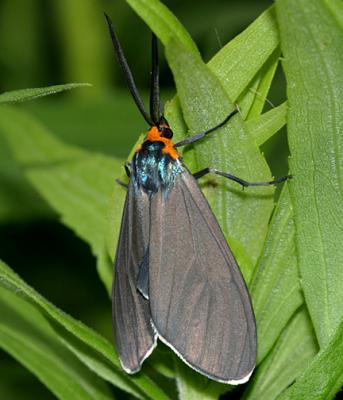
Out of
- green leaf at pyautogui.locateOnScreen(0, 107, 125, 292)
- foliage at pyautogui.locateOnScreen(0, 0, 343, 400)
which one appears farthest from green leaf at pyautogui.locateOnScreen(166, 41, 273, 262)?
green leaf at pyautogui.locateOnScreen(0, 107, 125, 292)

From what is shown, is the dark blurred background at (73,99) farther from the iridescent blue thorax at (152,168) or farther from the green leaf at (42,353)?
the iridescent blue thorax at (152,168)

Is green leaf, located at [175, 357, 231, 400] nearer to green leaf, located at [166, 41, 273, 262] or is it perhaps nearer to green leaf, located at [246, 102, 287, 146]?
green leaf, located at [166, 41, 273, 262]

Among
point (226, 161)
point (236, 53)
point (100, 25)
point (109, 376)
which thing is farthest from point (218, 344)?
point (100, 25)

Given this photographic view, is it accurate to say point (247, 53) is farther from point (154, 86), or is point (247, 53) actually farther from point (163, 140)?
point (163, 140)

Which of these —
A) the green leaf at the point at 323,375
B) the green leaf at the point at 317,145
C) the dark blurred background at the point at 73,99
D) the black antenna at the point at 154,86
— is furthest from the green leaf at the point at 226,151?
the dark blurred background at the point at 73,99

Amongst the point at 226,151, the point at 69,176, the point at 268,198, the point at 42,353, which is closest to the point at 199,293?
the point at 268,198

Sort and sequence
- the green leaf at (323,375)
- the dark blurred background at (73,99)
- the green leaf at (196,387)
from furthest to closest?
the dark blurred background at (73,99) → the green leaf at (196,387) → the green leaf at (323,375)
